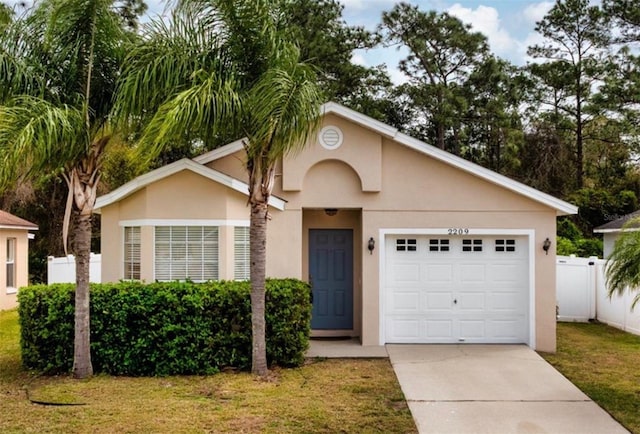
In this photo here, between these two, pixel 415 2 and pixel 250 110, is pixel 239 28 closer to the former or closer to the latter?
pixel 250 110

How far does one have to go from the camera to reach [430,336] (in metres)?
12.3

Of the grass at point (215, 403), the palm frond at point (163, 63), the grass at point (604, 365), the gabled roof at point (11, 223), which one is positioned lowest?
the grass at point (604, 365)

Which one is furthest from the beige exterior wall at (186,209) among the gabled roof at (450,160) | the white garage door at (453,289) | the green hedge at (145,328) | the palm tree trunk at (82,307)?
the white garage door at (453,289)

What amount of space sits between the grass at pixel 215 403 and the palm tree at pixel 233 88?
3.43 feet

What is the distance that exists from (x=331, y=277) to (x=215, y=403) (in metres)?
5.68

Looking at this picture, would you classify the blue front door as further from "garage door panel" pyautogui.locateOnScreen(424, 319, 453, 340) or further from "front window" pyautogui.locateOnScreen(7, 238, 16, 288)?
"front window" pyautogui.locateOnScreen(7, 238, 16, 288)

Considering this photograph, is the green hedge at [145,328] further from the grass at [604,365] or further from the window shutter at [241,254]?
the grass at [604,365]

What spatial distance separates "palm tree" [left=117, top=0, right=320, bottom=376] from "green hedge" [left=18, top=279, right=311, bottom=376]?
1.93 feet

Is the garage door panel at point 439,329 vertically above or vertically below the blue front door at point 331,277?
below

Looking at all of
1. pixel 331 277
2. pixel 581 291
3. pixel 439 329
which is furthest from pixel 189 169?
pixel 581 291

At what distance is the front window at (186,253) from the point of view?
11.2 metres

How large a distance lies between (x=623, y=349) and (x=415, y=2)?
65.7ft

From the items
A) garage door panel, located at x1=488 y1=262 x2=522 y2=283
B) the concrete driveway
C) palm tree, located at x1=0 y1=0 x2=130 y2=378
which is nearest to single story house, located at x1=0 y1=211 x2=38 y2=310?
palm tree, located at x1=0 y1=0 x2=130 y2=378

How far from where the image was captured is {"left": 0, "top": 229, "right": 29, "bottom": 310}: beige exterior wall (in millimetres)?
17469
